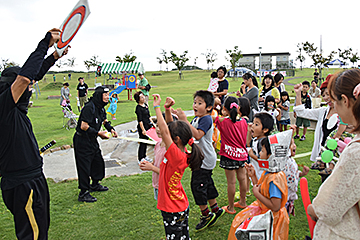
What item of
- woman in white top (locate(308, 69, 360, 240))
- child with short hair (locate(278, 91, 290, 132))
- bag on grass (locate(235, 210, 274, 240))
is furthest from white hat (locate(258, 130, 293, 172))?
child with short hair (locate(278, 91, 290, 132))

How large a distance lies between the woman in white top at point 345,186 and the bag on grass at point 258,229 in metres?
0.96

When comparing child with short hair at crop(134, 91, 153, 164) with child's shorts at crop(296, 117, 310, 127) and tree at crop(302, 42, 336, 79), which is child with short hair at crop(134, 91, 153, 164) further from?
tree at crop(302, 42, 336, 79)

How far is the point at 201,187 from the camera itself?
3.59m

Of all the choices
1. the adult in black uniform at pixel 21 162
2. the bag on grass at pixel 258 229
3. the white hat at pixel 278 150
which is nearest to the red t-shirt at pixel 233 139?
the white hat at pixel 278 150

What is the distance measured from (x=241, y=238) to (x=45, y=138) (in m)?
9.38

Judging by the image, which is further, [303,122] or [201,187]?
[303,122]

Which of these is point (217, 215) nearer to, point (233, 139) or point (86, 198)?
point (233, 139)

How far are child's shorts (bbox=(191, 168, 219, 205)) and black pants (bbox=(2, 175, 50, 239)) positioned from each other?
188 centimetres

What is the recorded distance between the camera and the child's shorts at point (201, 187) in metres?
3.56

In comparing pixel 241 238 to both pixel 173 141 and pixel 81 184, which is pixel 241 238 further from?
pixel 81 184

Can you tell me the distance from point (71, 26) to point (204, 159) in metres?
2.31

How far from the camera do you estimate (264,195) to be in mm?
2562

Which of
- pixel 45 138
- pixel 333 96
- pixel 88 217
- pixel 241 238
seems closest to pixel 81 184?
pixel 88 217

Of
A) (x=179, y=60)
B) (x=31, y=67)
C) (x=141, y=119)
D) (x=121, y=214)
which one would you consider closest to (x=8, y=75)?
(x=31, y=67)
